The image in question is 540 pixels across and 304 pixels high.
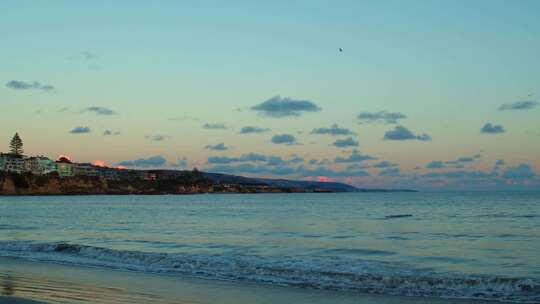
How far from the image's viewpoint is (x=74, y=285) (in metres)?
16.3

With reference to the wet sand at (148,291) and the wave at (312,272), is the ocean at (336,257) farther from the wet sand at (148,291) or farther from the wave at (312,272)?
the wet sand at (148,291)

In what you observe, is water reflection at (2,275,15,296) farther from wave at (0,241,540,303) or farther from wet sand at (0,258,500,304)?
wave at (0,241,540,303)

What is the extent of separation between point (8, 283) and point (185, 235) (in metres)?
20.8

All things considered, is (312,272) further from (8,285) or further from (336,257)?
(8,285)

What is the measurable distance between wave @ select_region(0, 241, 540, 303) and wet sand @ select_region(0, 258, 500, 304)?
4.14 feet

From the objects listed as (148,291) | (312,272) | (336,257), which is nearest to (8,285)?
(148,291)

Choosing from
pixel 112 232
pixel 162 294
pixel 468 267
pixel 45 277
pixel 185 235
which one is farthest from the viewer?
pixel 112 232

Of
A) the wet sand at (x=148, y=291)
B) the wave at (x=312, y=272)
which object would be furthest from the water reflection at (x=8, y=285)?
the wave at (x=312, y=272)

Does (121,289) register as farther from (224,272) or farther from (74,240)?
(74,240)

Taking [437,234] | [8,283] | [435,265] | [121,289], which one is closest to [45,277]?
[8,283]

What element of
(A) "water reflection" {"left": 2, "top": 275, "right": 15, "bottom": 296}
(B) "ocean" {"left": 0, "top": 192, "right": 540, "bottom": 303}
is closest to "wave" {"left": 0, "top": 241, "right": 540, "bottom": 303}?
(B) "ocean" {"left": 0, "top": 192, "right": 540, "bottom": 303}

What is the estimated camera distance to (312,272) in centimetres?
1941

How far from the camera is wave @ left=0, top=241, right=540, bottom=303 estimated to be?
53.3 feet

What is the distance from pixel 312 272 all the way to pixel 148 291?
6.40m
